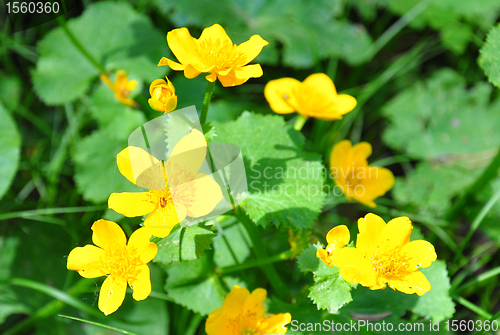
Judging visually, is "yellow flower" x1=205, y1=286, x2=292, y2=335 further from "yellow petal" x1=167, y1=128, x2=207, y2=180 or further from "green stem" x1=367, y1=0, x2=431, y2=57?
"green stem" x1=367, y1=0, x2=431, y2=57

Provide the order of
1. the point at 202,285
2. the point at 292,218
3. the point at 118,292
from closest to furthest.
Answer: the point at 118,292 < the point at 292,218 < the point at 202,285

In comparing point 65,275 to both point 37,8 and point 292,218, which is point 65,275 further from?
point 37,8

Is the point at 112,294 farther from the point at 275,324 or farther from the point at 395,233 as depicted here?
the point at 395,233

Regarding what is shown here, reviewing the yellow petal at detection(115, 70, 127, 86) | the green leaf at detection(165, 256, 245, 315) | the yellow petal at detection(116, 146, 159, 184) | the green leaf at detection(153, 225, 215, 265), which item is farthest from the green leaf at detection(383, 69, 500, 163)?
the yellow petal at detection(116, 146, 159, 184)

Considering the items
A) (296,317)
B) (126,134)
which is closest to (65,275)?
(126,134)

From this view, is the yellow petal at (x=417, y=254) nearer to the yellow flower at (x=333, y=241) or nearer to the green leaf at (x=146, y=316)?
the yellow flower at (x=333, y=241)

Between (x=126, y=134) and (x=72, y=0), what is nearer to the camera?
(x=126, y=134)
